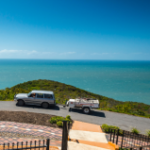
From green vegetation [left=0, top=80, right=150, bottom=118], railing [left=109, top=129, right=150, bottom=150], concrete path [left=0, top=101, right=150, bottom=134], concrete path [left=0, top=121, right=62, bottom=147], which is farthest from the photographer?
green vegetation [left=0, top=80, right=150, bottom=118]

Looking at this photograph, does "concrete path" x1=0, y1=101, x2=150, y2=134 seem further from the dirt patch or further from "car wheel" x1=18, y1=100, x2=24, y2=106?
the dirt patch

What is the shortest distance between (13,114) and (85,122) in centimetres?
573

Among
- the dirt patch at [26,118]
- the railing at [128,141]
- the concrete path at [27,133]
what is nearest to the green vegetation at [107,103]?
the dirt patch at [26,118]

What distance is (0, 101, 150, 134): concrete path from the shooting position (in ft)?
45.3

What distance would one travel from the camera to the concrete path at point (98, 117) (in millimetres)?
13805

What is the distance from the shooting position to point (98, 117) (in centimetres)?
1502

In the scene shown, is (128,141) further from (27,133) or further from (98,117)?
(27,133)

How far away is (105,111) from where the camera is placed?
17406 millimetres

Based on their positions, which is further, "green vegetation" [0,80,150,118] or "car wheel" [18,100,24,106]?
"green vegetation" [0,80,150,118]

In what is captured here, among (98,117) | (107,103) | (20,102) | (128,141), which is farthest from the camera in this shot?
(107,103)

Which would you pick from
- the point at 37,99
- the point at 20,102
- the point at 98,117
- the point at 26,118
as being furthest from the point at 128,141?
the point at 20,102

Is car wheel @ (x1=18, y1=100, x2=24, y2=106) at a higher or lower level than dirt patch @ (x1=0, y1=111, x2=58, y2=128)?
higher

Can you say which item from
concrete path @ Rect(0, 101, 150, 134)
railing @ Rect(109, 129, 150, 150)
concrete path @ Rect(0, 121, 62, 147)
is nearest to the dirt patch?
concrete path @ Rect(0, 121, 62, 147)

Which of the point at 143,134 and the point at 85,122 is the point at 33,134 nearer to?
the point at 85,122
